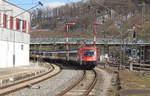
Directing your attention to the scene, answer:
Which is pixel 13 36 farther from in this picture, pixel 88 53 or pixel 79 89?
pixel 79 89

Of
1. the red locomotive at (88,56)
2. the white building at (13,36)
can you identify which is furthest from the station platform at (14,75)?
the white building at (13,36)

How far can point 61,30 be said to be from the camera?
183 metres

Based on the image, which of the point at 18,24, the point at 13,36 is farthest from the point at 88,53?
the point at 18,24

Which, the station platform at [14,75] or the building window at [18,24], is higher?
the building window at [18,24]

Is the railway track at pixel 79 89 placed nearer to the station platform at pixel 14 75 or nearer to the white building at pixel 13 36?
the station platform at pixel 14 75

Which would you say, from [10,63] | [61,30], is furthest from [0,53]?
[61,30]

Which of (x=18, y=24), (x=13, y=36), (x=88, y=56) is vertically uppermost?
(x=18, y=24)

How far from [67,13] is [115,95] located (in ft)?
539

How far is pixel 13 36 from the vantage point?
70.9 meters

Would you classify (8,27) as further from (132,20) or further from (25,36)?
(132,20)

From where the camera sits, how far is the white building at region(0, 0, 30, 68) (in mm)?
64544

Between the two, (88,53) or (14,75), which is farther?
(88,53)

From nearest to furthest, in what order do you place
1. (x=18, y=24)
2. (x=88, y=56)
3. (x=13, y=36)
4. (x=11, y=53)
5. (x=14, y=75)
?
1. (x=14, y=75)
2. (x=88, y=56)
3. (x=11, y=53)
4. (x=13, y=36)
5. (x=18, y=24)

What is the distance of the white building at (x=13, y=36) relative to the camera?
64544 millimetres
